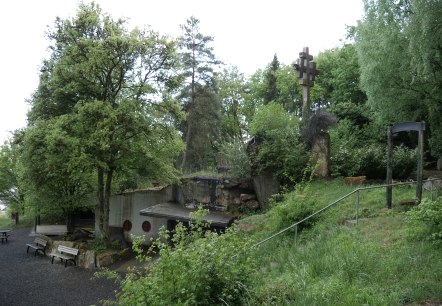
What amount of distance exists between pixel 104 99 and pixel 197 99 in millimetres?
11724

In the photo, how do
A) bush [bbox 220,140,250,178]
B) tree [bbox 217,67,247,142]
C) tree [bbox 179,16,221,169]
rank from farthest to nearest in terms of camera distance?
1. tree [bbox 217,67,247,142]
2. tree [bbox 179,16,221,169]
3. bush [bbox 220,140,250,178]

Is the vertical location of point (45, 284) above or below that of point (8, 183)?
below

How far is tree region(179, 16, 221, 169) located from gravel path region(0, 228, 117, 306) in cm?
1278

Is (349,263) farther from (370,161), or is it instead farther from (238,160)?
(238,160)

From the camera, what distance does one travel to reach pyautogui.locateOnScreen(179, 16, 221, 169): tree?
3014 cm

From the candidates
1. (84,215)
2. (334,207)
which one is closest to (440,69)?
(334,207)

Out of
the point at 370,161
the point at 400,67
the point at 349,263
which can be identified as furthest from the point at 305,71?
the point at 349,263

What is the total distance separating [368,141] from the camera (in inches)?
756

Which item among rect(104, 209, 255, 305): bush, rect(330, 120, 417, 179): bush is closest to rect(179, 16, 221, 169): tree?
rect(330, 120, 417, 179): bush

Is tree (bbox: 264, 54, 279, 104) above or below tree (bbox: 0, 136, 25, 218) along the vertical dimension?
above

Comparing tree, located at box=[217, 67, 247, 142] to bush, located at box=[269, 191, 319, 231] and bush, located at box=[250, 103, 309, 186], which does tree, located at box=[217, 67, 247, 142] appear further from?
bush, located at box=[269, 191, 319, 231]

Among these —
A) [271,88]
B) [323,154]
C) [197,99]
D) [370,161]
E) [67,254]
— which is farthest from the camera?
[271,88]

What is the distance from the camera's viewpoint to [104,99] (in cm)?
1950

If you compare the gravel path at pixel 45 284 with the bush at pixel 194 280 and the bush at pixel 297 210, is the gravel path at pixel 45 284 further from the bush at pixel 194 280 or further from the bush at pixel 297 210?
the bush at pixel 194 280
